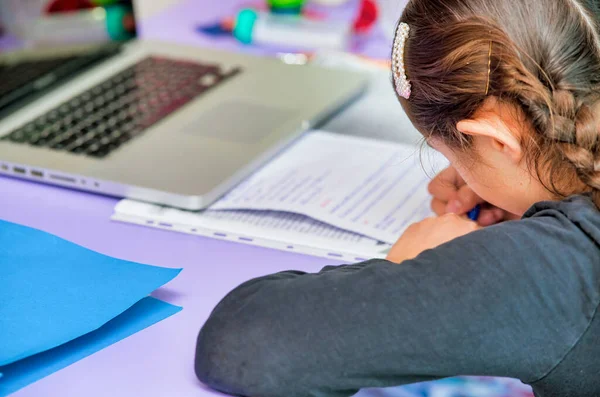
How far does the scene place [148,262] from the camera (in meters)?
0.85

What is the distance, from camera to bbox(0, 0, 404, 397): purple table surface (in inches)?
26.8

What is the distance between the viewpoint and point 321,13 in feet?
4.97

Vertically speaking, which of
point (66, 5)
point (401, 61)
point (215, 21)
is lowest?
point (215, 21)

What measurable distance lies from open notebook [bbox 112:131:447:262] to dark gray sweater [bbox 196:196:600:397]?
21cm

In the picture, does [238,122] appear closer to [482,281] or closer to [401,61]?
[401,61]

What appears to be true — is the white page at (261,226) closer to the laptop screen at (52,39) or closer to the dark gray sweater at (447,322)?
the dark gray sweater at (447,322)

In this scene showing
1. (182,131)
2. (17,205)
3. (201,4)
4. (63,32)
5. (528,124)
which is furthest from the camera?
(201,4)

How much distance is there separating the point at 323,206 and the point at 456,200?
0.14 metres

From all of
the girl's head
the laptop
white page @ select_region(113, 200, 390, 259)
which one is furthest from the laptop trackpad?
A: the girl's head

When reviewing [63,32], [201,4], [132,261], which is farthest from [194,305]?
[201,4]

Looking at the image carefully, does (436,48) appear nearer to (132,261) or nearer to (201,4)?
(132,261)

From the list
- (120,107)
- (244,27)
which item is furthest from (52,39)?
(244,27)

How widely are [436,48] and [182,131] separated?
45 cm

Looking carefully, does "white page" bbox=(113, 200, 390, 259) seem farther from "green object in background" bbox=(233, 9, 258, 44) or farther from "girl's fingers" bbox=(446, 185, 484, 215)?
"green object in background" bbox=(233, 9, 258, 44)
